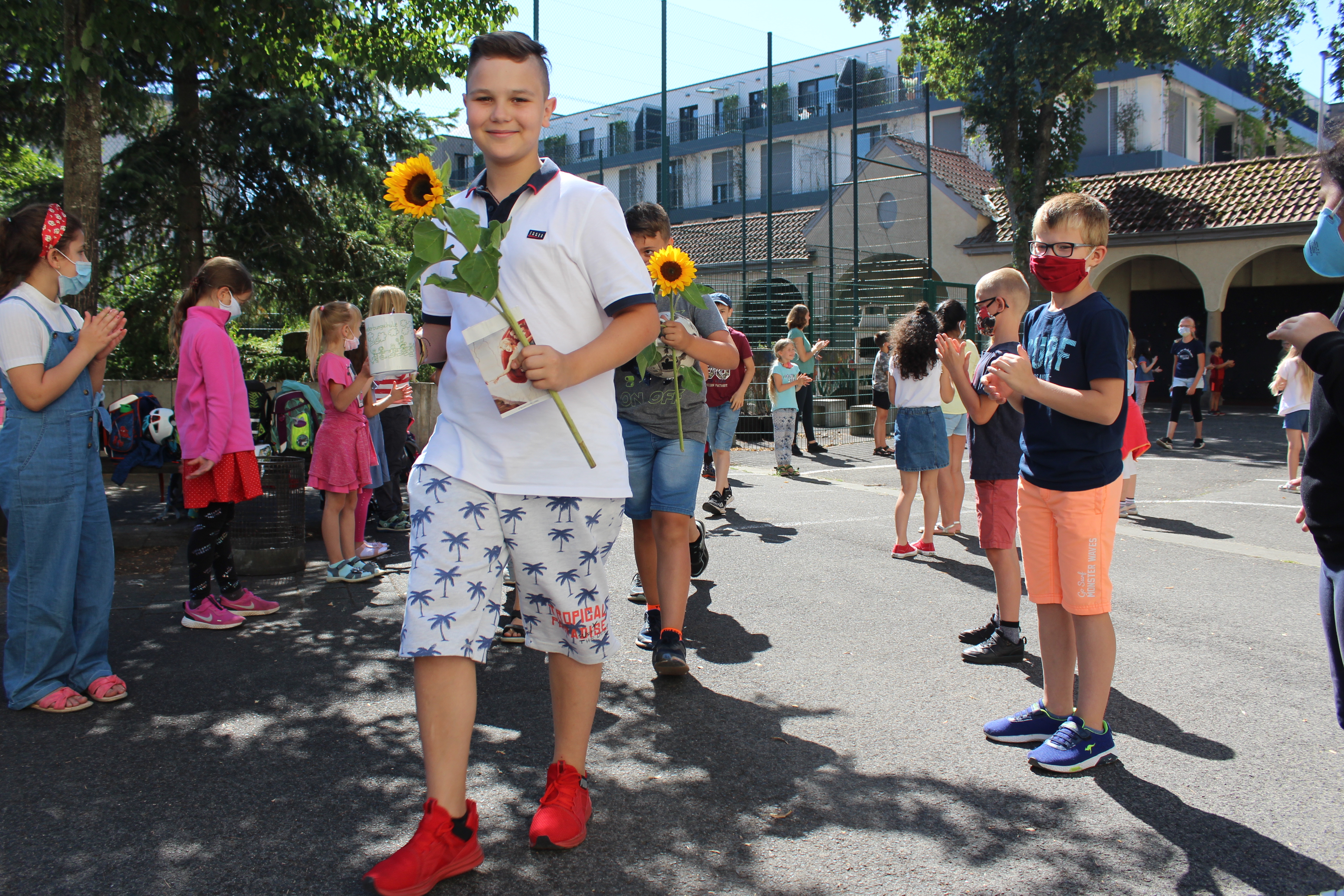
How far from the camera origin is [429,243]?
7.84 ft

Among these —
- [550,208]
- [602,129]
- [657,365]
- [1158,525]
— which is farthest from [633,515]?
[602,129]

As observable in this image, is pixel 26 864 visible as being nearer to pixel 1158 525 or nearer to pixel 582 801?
pixel 582 801

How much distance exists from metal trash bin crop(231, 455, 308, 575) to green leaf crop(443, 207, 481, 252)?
4.79 metres

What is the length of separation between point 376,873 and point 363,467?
4.17m

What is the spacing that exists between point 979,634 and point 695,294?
2366mm

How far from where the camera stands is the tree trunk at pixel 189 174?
41.4ft

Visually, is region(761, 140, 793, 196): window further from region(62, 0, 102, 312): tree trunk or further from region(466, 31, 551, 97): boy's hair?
region(466, 31, 551, 97): boy's hair

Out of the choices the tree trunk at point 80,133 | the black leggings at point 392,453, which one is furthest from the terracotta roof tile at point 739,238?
the tree trunk at point 80,133

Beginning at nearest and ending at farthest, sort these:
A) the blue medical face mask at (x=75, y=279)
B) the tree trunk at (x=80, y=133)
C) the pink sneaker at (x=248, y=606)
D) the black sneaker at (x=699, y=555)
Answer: the blue medical face mask at (x=75, y=279)
the pink sneaker at (x=248, y=606)
the black sneaker at (x=699, y=555)
the tree trunk at (x=80, y=133)

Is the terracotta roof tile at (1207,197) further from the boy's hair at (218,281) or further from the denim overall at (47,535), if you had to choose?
the denim overall at (47,535)

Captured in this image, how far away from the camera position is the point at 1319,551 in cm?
256

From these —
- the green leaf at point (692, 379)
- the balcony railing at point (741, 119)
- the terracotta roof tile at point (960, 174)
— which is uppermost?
the balcony railing at point (741, 119)

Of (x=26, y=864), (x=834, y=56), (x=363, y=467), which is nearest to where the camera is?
(x=26, y=864)

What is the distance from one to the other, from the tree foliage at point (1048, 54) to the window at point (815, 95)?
1704 cm
